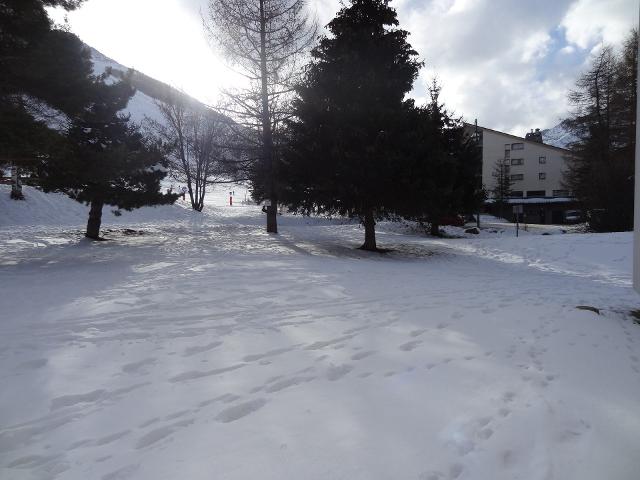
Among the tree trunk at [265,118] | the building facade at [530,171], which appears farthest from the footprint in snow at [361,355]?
the building facade at [530,171]

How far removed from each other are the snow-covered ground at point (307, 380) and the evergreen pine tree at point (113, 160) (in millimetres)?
4186

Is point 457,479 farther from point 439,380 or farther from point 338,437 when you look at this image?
point 439,380

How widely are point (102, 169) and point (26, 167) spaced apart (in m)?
2.25

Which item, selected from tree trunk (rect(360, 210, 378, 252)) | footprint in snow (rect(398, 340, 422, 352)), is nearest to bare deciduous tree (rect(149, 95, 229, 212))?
tree trunk (rect(360, 210, 378, 252))

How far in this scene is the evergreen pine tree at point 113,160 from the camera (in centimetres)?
1037

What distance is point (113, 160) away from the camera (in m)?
9.72

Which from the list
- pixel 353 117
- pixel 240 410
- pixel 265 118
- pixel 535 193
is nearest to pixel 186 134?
pixel 265 118

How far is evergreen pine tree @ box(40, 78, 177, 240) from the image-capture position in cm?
1037

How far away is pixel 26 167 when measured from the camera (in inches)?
386

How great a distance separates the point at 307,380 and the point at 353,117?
10801mm

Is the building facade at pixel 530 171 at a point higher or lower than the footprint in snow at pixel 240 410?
higher

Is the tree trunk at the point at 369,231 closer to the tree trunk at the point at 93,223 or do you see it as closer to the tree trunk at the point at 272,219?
the tree trunk at the point at 272,219

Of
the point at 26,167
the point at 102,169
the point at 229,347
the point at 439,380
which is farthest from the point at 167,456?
the point at 26,167

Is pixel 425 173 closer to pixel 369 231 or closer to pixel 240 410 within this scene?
pixel 369 231
